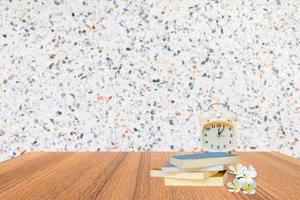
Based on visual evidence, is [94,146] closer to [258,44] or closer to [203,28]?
[203,28]

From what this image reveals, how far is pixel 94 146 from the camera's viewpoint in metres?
1.84

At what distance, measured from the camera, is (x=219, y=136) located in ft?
4.36

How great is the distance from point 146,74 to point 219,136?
0.63 meters

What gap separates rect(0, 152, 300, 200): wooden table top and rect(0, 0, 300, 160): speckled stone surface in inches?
16.8

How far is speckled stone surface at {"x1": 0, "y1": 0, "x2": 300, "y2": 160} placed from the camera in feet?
6.01

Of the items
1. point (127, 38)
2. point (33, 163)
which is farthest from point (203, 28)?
point (33, 163)

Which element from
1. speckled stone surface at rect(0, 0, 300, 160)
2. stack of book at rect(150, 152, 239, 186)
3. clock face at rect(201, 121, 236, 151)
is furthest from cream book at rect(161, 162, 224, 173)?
speckled stone surface at rect(0, 0, 300, 160)

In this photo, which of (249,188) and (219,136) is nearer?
(249,188)

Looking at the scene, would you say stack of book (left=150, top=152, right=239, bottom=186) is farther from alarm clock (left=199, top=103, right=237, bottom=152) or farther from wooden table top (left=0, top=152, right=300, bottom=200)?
alarm clock (left=199, top=103, right=237, bottom=152)

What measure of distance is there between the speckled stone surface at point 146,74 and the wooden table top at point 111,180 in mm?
426

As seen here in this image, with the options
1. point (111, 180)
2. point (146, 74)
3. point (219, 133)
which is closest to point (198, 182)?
point (111, 180)

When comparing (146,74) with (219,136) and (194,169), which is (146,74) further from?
(194,169)

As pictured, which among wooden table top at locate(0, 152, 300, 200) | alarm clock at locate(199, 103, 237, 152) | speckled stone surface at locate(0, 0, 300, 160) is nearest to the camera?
wooden table top at locate(0, 152, 300, 200)

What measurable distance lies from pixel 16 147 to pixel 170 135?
77cm
